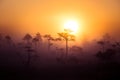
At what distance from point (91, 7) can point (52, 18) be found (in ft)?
1.51

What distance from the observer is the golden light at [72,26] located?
3.15 metres

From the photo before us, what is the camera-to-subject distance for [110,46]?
10.3 ft

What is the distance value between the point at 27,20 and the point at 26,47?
1.05 ft

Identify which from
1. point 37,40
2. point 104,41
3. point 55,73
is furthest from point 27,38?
point 104,41

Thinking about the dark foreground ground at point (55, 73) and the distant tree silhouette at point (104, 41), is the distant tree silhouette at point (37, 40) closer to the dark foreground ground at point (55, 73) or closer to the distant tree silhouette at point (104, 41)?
the dark foreground ground at point (55, 73)

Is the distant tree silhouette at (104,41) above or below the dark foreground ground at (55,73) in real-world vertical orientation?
above

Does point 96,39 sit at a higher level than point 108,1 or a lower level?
lower

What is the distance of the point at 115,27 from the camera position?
318cm

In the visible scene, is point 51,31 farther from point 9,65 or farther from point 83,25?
point 9,65

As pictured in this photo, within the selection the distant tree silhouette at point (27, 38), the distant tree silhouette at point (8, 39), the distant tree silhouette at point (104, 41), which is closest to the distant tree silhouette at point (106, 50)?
the distant tree silhouette at point (104, 41)

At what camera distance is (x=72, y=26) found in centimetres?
315

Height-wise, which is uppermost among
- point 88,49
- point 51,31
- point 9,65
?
point 51,31

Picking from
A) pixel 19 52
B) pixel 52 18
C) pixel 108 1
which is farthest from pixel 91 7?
pixel 19 52

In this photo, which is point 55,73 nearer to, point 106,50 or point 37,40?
point 37,40
